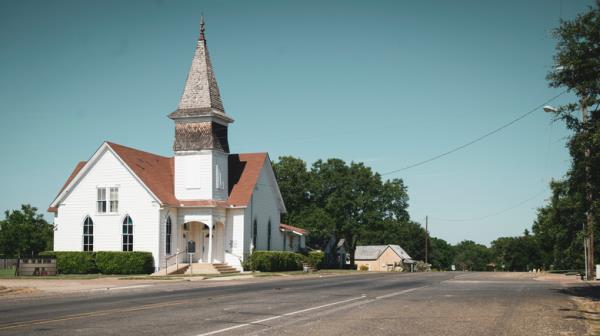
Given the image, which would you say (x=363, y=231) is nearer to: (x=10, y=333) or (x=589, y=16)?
(x=589, y=16)

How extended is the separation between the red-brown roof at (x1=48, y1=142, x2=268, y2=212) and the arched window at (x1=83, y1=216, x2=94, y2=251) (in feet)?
12.4

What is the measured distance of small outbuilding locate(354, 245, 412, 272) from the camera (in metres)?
109

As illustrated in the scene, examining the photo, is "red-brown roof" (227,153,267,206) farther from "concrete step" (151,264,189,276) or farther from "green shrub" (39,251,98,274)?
"green shrub" (39,251,98,274)

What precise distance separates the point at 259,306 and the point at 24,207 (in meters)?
71.1

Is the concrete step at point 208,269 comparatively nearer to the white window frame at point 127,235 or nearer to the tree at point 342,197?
the white window frame at point 127,235

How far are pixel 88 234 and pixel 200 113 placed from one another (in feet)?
38.7

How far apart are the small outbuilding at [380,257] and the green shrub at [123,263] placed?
70723 mm

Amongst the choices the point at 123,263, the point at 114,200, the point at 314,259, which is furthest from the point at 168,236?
the point at 314,259

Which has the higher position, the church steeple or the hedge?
the church steeple

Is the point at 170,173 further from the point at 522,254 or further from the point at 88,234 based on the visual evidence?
the point at 522,254

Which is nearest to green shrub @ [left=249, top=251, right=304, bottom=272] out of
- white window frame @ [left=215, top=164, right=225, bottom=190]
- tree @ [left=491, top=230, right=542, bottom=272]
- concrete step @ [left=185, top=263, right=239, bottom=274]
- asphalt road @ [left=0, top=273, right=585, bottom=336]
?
concrete step @ [left=185, top=263, right=239, bottom=274]

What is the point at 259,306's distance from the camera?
54.6ft

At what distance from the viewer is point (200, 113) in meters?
45.2

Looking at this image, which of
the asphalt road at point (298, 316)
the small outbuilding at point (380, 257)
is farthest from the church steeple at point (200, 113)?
the small outbuilding at point (380, 257)
